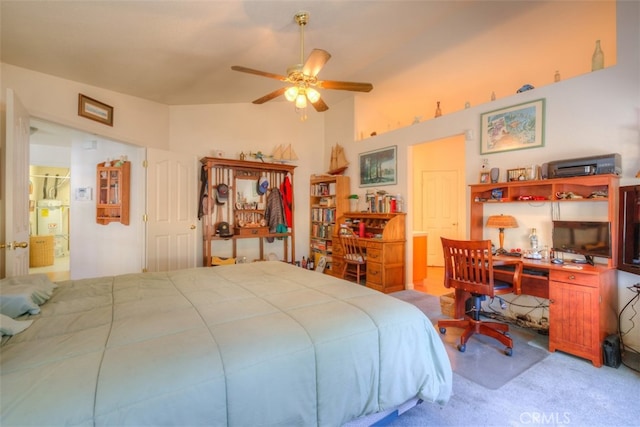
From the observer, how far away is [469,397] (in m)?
1.87

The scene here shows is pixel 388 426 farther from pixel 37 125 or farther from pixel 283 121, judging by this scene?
pixel 37 125

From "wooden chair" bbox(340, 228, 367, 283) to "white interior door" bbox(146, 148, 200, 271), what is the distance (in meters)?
2.40

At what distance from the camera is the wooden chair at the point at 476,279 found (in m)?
2.46

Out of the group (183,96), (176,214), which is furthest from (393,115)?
(176,214)

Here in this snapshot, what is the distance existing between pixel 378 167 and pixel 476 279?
104 inches

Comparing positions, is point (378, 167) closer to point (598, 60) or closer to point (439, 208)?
point (439, 208)

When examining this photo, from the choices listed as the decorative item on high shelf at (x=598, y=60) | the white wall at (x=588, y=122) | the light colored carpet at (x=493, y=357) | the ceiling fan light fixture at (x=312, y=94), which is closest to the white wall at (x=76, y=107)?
the ceiling fan light fixture at (x=312, y=94)

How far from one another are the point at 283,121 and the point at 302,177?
113 cm

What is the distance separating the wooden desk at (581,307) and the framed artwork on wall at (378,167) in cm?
243

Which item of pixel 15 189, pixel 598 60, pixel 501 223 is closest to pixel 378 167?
pixel 501 223

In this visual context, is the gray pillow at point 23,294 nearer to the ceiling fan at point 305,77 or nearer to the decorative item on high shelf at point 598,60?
the ceiling fan at point 305,77

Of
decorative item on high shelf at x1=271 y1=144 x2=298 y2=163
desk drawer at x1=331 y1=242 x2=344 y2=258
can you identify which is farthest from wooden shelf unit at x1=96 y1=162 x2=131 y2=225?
desk drawer at x1=331 y1=242 x2=344 y2=258

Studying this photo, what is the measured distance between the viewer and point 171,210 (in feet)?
13.8

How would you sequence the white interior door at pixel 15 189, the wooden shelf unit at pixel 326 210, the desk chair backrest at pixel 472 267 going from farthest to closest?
the wooden shelf unit at pixel 326 210, the desk chair backrest at pixel 472 267, the white interior door at pixel 15 189
